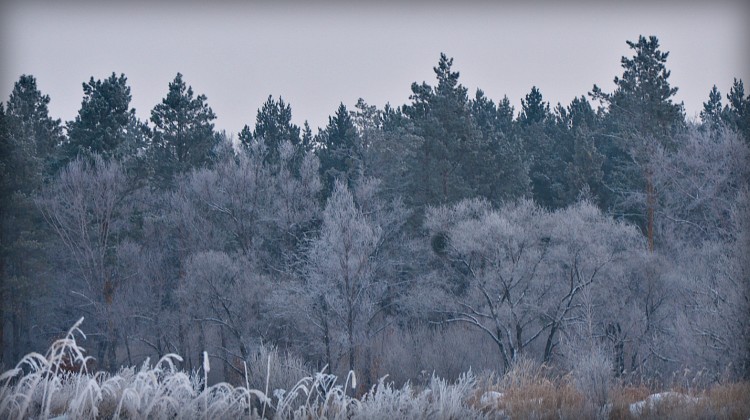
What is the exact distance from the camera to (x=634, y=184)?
34.4 m

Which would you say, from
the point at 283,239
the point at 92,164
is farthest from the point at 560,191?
the point at 92,164

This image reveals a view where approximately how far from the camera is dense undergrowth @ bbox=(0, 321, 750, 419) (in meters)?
5.71

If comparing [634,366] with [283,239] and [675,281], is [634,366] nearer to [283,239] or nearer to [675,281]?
[675,281]

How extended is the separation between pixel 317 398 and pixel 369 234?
27050 mm

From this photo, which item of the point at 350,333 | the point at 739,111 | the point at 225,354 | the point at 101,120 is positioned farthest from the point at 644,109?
the point at 101,120

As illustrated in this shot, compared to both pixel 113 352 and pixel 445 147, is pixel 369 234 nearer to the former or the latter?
pixel 445 147

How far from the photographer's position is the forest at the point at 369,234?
101 feet

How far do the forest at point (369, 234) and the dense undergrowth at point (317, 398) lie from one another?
1874cm

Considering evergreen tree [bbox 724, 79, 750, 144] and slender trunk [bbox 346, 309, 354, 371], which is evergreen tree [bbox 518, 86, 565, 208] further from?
slender trunk [bbox 346, 309, 354, 371]

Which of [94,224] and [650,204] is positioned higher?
[650,204]

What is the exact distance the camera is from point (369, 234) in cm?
3406

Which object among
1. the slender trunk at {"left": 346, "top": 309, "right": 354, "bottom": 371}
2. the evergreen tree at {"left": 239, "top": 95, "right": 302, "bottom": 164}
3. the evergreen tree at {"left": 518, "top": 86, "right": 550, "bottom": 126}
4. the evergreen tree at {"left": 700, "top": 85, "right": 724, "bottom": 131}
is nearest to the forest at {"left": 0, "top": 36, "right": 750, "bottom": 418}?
the slender trunk at {"left": 346, "top": 309, "right": 354, "bottom": 371}

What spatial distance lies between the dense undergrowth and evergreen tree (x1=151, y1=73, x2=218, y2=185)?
30.4 m

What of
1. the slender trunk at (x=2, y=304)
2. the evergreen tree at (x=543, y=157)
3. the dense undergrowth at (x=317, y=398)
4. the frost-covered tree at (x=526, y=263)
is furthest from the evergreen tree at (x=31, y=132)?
the evergreen tree at (x=543, y=157)
